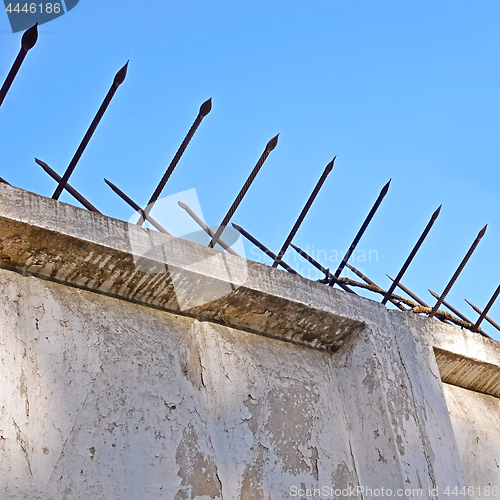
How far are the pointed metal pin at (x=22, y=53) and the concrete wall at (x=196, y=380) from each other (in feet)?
1.39

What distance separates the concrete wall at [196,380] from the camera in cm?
282

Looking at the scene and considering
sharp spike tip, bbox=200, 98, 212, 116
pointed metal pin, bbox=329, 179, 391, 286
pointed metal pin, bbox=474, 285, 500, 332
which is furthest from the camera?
pointed metal pin, bbox=474, 285, 500, 332

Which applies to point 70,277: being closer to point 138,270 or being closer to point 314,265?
point 138,270

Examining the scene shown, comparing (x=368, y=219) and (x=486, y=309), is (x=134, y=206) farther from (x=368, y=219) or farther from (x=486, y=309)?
(x=486, y=309)

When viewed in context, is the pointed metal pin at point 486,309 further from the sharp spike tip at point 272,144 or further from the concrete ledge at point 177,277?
the sharp spike tip at point 272,144

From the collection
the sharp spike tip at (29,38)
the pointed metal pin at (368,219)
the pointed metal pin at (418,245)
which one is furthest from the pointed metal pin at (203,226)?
the sharp spike tip at (29,38)

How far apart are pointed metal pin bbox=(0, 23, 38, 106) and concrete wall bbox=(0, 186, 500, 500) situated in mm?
424

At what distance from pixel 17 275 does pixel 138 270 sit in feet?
1.73

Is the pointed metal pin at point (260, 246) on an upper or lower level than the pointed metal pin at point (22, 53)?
lower

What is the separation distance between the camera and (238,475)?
3.15 m

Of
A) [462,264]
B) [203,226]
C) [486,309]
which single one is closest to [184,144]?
[203,226]

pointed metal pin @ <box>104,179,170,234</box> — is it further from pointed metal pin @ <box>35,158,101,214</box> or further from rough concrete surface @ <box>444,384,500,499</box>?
rough concrete surface @ <box>444,384,500,499</box>

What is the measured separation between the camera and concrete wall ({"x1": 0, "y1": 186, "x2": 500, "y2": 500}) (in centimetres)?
282

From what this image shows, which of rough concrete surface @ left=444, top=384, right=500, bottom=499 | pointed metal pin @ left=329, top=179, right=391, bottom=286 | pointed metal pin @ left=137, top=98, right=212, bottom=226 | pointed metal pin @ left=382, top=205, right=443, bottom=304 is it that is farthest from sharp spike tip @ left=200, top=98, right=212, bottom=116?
rough concrete surface @ left=444, top=384, right=500, bottom=499
